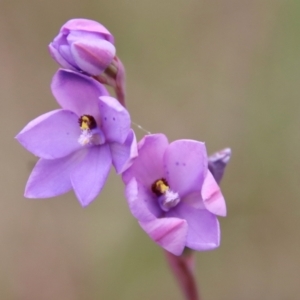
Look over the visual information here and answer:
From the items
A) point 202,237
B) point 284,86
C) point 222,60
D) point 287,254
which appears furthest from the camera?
point 222,60

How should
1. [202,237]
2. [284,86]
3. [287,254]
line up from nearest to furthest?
[202,237], [287,254], [284,86]

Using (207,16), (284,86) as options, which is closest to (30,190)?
(284,86)

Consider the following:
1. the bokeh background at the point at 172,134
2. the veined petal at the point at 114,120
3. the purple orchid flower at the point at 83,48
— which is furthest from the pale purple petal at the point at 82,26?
the bokeh background at the point at 172,134

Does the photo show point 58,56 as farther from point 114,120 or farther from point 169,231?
point 169,231

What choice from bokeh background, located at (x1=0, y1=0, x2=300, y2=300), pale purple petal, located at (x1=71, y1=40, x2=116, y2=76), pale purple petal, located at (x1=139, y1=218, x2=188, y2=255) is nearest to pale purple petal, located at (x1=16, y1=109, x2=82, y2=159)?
pale purple petal, located at (x1=71, y1=40, x2=116, y2=76)

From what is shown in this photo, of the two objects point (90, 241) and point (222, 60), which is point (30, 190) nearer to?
point (90, 241)

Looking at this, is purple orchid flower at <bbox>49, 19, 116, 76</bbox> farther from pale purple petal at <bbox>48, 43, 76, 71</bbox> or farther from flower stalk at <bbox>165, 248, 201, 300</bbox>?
flower stalk at <bbox>165, 248, 201, 300</bbox>

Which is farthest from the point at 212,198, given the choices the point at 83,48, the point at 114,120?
the point at 83,48
